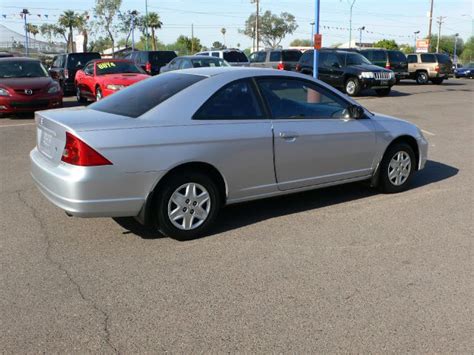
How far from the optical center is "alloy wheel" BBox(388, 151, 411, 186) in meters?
6.20

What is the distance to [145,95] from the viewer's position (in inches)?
198

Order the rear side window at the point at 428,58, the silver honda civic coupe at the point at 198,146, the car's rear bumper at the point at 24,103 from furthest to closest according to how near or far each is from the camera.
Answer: the rear side window at the point at 428,58
the car's rear bumper at the point at 24,103
the silver honda civic coupe at the point at 198,146

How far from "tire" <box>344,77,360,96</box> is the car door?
14580 mm

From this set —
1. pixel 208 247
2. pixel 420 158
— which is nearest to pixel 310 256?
pixel 208 247

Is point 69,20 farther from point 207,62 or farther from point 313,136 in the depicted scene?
point 313,136

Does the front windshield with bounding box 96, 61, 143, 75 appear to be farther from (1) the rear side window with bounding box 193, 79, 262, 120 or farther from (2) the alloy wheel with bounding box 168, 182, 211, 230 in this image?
(2) the alloy wheel with bounding box 168, 182, 211, 230

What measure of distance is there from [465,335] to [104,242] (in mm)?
3090

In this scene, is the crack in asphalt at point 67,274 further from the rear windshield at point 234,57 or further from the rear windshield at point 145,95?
the rear windshield at point 234,57

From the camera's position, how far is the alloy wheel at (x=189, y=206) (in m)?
4.62

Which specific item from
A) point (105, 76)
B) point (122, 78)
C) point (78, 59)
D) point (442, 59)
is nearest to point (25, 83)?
point (105, 76)

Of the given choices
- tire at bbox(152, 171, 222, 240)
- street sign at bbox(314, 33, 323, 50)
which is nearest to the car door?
tire at bbox(152, 171, 222, 240)

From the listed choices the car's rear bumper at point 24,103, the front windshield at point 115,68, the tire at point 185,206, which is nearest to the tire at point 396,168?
the tire at point 185,206

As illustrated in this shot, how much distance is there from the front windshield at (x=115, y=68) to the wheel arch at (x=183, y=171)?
37.3 feet

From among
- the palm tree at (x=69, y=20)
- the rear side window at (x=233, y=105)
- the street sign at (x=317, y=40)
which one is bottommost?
the rear side window at (x=233, y=105)
